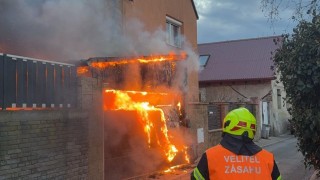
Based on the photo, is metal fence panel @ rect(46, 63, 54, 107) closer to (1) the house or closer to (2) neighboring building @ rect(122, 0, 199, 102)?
(1) the house

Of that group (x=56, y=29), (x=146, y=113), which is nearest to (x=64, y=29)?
(x=56, y=29)

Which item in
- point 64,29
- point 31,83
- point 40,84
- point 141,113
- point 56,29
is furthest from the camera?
point 141,113

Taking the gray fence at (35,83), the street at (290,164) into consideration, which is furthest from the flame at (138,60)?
the street at (290,164)

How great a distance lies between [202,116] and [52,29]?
5401 millimetres

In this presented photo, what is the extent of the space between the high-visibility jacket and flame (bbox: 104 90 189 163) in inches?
225

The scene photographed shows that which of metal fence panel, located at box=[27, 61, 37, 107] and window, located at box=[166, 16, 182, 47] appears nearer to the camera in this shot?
metal fence panel, located at box=[27, 61, 37, 107]

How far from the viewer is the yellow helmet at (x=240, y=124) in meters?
2.85

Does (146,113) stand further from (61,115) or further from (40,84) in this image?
(40,84)

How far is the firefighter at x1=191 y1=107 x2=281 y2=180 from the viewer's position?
2785mm

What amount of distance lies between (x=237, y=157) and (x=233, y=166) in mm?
70

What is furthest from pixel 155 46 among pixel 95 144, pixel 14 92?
pixel 14 92

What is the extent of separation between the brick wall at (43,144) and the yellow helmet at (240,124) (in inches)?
152

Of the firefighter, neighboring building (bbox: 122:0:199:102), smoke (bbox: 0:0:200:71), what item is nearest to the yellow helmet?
the firefighter

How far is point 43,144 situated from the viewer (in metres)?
6.44
